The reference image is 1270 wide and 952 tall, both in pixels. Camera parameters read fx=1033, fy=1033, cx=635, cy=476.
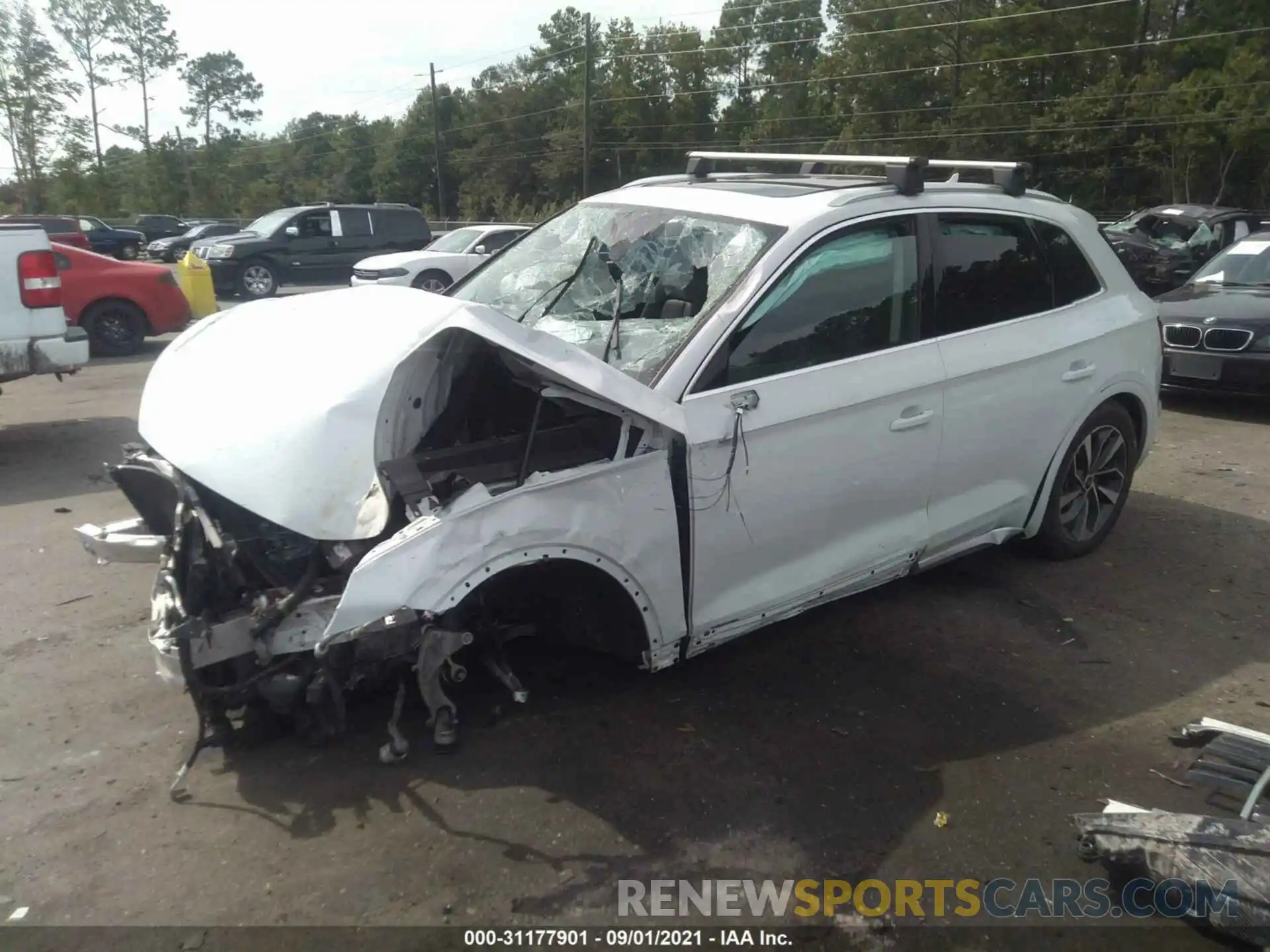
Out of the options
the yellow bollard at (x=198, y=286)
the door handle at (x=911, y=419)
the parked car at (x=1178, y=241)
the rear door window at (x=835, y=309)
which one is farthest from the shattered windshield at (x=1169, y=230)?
the yellow bollard at (x=198, y=286)

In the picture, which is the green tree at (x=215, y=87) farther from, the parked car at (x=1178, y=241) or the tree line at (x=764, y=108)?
the parked car at (x=1178, y=241)

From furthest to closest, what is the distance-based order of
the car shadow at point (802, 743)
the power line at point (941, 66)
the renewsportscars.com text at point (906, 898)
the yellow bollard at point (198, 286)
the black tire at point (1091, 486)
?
the power line at point (941, 66), the yellow bollard at point (198, 286), the black tire at point (1091, 486), the car shadow at point (802, 743), the renewsportscars.com text at point (906, 898)

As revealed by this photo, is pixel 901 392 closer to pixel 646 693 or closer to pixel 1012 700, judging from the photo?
pixel 1012 700

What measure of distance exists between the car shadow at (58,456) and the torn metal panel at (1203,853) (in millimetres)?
5725

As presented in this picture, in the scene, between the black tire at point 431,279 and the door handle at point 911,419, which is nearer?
the door handle at point 911,419

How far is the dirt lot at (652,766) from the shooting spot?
2930mm

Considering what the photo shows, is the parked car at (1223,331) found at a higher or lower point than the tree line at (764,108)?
lower

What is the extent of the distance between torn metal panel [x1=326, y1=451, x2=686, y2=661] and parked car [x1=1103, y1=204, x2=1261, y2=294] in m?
14.8

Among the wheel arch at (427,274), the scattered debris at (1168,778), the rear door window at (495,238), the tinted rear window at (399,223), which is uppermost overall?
the tinted rear window at (399,223)

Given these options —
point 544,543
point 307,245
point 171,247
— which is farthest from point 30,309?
point 171,247

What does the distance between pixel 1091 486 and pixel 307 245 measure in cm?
1903

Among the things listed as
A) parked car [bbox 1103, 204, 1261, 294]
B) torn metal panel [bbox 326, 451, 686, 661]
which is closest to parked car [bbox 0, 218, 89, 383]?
torn metal panel [bbox 326, 451, 686, 661]

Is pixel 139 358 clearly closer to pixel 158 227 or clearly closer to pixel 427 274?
pixel 427 274

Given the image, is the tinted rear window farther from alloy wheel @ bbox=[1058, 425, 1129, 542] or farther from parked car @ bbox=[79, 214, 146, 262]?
alloy wheel @ bbox=[1058, 425, 1129, 542]
